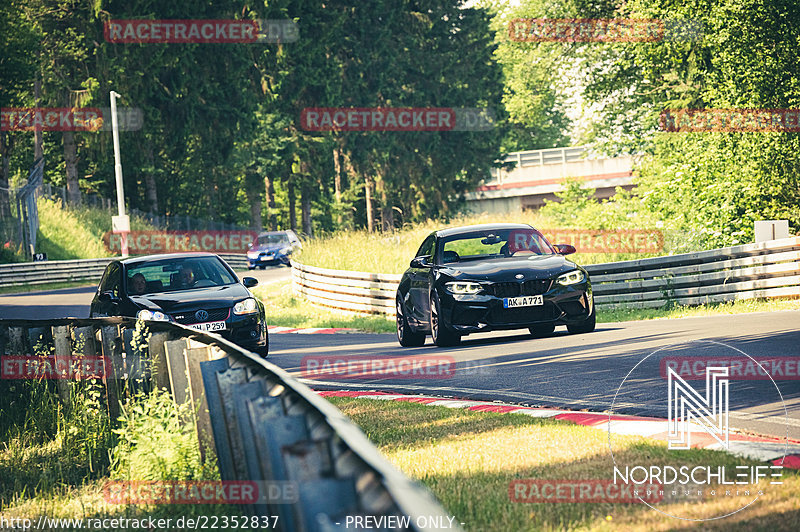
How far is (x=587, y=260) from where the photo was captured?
24625 millimetres

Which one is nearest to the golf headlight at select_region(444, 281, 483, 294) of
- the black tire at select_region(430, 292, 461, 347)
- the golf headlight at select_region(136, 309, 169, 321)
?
the black tire at select_region(430, 292, 461, 347)

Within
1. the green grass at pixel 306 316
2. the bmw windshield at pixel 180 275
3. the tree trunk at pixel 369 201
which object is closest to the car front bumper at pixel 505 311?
the bmw windshield at pixel 180 275

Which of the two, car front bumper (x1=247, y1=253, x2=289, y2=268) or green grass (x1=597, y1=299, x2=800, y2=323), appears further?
car front bumper (x1=247, y1=253, x2=289, y2=268)

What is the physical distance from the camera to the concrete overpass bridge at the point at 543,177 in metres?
63.5

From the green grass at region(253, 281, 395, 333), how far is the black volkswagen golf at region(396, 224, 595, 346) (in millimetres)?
7281

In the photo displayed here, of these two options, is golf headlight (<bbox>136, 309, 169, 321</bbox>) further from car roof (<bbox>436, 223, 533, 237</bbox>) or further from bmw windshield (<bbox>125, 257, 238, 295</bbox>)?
car roof (<bbox>436, 223, 533, 237</bbox>)

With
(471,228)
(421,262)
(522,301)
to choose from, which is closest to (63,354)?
(522,301)

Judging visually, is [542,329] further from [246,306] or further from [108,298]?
[108,298]

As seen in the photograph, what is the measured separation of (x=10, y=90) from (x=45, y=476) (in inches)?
1851

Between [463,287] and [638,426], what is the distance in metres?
6.71

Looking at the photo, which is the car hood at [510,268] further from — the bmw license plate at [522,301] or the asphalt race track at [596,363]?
the asphalt race track at [596,363]

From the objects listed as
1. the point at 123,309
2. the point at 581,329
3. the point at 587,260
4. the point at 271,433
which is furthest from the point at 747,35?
the point at 271,433

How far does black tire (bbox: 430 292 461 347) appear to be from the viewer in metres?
14.6

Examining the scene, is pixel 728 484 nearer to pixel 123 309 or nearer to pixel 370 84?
pixel 123 309
